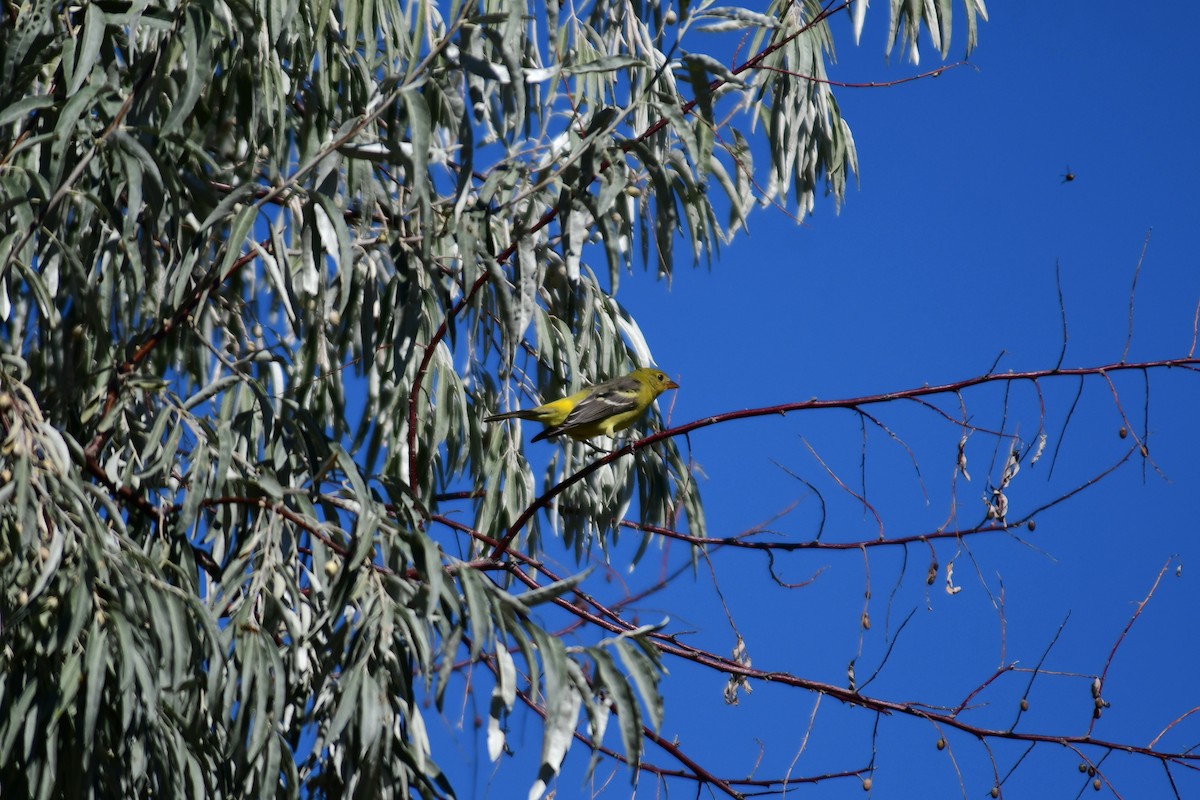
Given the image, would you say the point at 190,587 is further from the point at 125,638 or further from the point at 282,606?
the point at 125,638

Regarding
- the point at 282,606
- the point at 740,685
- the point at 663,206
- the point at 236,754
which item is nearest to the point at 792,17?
the point at 663,206

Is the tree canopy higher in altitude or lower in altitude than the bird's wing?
lower

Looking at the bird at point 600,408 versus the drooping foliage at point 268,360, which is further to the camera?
the bird at point 600,408

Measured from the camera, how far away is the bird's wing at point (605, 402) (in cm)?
473

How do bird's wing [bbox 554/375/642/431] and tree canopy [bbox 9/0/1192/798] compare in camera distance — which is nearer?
tree canopy [bbox 9/0/1192/798]

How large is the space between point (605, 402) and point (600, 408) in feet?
0.21

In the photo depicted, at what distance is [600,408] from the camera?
4.93 meters

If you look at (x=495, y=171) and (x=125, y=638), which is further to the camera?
(x=495, y=171)

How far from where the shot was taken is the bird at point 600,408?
462 cm

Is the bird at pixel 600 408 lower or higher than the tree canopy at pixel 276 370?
higher

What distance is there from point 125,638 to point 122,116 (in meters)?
1.13

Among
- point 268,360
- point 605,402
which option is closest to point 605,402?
point 605,402

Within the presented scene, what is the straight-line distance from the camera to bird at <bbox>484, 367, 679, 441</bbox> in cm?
462

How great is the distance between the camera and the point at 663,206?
3295 millimetres
